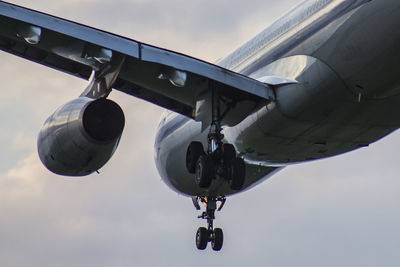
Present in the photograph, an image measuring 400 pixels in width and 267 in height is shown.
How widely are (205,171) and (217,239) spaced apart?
526 cm

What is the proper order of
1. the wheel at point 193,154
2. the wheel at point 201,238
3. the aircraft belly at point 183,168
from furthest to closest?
the wheel at point 201,238, the aircraft belly at point 183,168, the wheel at point 193,154

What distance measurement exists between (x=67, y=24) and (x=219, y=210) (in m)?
10.0

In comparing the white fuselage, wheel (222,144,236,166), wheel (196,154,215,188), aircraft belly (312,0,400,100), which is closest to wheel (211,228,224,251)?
the white fuselage

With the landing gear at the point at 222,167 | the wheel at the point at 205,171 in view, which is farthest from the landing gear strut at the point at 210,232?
the wheel at the point at 205,171

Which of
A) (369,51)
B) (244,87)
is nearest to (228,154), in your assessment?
(244,87)

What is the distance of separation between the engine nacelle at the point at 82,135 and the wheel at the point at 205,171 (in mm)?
1901

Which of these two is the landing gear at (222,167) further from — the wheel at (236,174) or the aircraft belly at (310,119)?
the aircraft belly at (310,119)

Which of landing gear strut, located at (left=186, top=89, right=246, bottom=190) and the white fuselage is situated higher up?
the white fuselage

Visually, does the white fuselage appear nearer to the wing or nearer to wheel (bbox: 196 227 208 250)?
the wing

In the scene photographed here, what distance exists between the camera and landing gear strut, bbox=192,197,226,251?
28812 mm

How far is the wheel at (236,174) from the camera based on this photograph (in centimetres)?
2381

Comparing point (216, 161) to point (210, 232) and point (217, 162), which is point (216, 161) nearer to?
point (217, 162)

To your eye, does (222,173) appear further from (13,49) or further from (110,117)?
(13,49)

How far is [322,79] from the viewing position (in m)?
22.0
